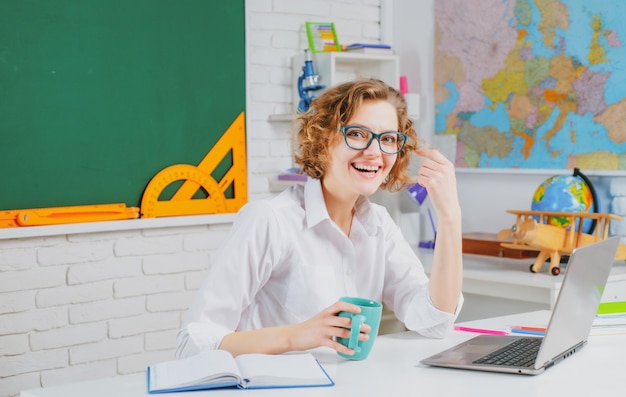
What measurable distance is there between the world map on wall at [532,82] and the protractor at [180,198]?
40.1 inches

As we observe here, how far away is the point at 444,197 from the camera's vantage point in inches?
69.9

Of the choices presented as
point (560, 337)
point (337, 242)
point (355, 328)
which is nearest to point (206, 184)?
point (337, 242)

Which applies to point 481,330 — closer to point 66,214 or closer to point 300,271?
point 300,271

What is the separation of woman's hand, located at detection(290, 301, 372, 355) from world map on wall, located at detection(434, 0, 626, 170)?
5.78 feet

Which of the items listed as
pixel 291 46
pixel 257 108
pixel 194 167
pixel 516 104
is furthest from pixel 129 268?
pixel 516 104

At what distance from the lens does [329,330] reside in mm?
1528

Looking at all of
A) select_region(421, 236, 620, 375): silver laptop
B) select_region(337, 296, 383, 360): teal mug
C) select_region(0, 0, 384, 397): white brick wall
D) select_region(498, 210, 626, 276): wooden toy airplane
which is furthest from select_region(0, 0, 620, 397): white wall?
select_region(337, 296, 383, 360): teal mug

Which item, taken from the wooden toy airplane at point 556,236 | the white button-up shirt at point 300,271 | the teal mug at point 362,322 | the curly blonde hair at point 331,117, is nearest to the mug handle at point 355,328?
the teal mug at point 362,322

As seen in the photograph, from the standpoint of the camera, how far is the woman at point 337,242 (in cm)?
174

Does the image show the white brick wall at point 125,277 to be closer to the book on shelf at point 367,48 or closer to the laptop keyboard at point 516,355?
the book on shelf at point 367,48

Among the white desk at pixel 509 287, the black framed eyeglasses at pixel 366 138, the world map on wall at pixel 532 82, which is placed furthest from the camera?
the world map on wall at pixel 532 82

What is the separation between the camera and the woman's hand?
4.97ft

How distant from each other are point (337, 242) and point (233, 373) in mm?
607

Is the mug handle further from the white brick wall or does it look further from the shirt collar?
the white brick wall
